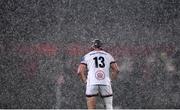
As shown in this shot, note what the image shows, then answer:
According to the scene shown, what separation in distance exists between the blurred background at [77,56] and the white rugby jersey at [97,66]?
9.94 metres

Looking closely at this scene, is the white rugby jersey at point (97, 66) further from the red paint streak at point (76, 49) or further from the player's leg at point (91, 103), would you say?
the red paint streak at point (76, 49)

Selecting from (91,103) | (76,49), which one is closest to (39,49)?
(76,49)

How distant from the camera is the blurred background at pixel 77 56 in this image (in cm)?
2297

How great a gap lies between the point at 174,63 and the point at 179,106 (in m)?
2.41

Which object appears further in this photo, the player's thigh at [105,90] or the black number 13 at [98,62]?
the player's thigh at [105,90]

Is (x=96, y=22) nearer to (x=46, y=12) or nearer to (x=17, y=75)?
(x=46, y=12)

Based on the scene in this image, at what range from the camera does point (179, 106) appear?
21.6m

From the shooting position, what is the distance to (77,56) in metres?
23.5

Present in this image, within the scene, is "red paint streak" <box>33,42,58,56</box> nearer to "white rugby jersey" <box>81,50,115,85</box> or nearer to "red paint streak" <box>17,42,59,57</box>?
"red paint streak" <box>17,42,59,57</box>

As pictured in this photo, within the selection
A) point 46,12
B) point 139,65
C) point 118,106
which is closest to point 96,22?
point 46,12

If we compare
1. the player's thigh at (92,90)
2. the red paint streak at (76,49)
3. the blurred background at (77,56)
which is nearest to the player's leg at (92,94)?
the player's thigh at (92,90)

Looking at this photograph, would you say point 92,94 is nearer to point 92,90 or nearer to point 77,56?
point 92,90

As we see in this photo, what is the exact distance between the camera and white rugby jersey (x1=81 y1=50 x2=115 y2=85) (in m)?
11.3

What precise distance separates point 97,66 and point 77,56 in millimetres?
12130
